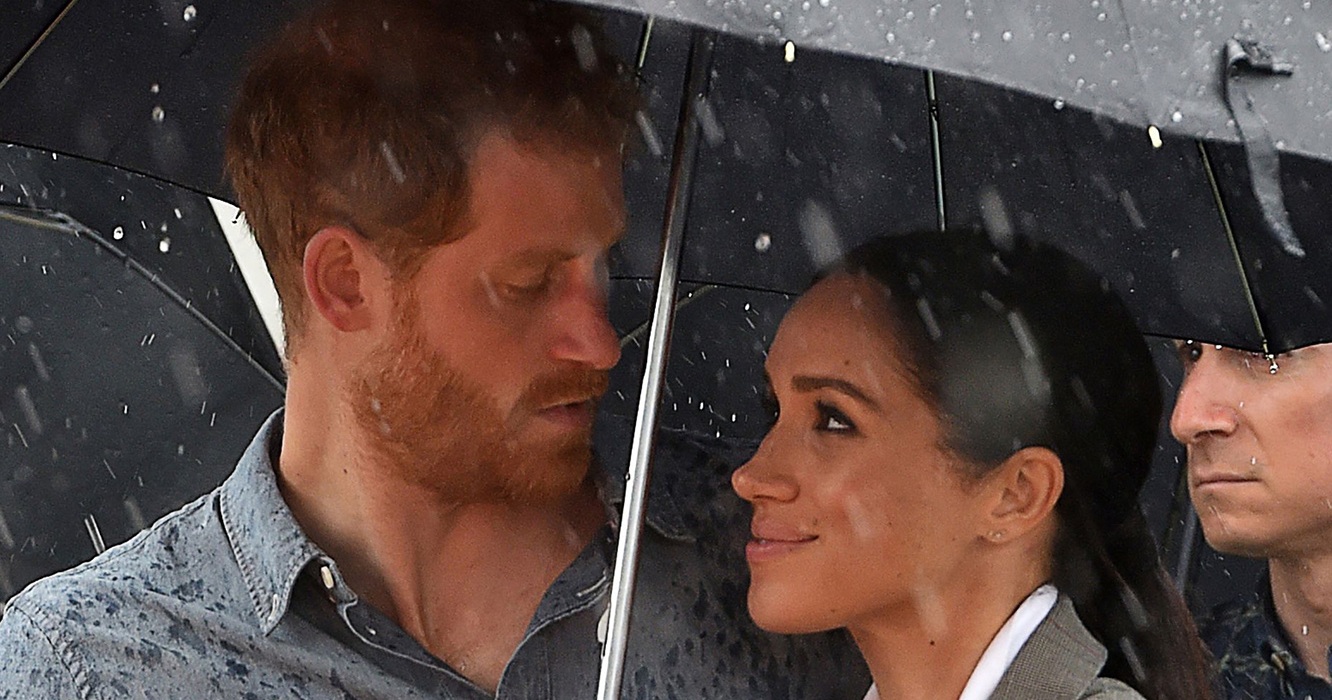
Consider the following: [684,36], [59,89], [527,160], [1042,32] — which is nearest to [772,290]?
[684,36]

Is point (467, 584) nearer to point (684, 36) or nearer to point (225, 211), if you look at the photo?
point (684, 36)

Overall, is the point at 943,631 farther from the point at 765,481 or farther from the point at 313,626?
the point at 313,626

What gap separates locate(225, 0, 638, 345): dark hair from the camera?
2904mm

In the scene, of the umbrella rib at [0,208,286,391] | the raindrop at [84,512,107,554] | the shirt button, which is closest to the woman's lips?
the shirt button

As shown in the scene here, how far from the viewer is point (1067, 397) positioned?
281 centimetres

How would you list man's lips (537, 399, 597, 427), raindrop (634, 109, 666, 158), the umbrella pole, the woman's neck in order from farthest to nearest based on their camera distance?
raindrop (634, 109, 666, 158), man's lips (537, 399, 597, 427), the woman's neck, the umbrella pole

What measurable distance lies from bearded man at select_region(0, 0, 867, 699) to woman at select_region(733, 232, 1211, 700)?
0.67 ft

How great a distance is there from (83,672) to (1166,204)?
1829 millimetres

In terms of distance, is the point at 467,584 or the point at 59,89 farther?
the point at 59,89

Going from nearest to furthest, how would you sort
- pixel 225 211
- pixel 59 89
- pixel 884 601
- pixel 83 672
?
pixel 83 672 → pixel 884 601 → pixel 59 89 → pixel 225 211

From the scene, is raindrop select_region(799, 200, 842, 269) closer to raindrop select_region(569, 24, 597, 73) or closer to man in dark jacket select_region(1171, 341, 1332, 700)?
raindrop select_region(569, 24, 597, 73)

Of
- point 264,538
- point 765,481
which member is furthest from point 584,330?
point 264,538

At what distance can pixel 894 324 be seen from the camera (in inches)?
112

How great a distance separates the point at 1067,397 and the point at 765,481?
0.47 metres
